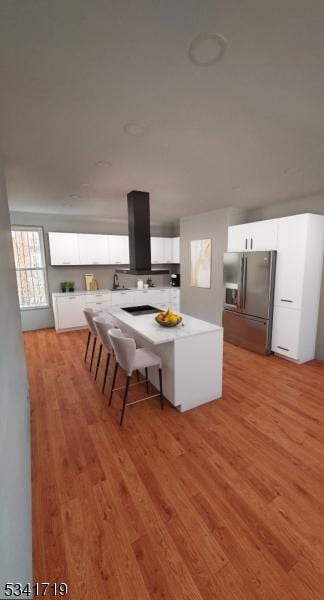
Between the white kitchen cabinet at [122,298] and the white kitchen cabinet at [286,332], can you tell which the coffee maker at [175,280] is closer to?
the white kitchen cabinet at [122,298]

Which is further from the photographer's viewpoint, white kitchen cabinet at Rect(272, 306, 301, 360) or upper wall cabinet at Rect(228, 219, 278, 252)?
upper wall cabinet at Rect(228, 219, 278, 252)

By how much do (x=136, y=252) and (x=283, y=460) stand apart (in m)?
2.82

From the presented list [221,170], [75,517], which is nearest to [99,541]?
[75,517]

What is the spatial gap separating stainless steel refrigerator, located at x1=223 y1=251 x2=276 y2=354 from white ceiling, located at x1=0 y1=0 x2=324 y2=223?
1403mm

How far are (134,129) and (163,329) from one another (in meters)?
1.86

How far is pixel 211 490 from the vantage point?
1675 millimetres

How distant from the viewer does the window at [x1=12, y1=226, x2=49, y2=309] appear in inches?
204

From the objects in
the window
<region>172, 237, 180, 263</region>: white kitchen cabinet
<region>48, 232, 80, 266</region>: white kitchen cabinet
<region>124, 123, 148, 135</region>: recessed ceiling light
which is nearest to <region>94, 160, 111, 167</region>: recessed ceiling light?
<region>124, 123, 148, 135</region>: recessed ceiling light

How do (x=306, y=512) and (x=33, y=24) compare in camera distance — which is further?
(x=306, y=512)

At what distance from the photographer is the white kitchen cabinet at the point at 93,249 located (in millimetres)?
5469

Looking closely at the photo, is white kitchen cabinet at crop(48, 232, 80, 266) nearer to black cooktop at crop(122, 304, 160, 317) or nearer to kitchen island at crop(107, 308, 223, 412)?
black cooktop at crop(122, 304, 160, 317)

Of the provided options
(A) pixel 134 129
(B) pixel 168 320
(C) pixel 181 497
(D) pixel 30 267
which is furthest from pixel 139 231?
(D) pixel 30 267

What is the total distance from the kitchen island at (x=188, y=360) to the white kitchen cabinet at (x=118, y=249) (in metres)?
3.44

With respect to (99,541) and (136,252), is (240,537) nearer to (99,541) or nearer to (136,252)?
(99,541)
